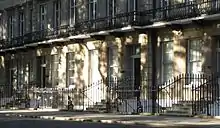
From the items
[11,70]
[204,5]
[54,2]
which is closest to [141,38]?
[204,5]

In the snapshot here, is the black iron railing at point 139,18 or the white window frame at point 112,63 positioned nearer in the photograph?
the black iron railing at point 139,18

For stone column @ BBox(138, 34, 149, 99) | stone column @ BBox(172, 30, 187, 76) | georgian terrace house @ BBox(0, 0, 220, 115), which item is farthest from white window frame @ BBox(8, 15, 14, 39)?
stone column @ BBox(172, 30, 187, 76)

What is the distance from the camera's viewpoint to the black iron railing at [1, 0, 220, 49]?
26.3m

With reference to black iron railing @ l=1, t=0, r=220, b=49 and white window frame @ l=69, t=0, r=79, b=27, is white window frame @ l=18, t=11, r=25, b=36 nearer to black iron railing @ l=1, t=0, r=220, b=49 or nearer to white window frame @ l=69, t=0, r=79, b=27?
black iron railing @ l=1, t=0, r=220, b=49

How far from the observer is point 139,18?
3027 cm

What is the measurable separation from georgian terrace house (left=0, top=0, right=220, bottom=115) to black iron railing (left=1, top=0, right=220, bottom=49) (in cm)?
5

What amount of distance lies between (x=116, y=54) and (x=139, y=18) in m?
3.23

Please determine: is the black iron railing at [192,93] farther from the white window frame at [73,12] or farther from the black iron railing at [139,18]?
the white window frame at [73,12]

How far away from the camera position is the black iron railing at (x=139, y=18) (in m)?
26.3

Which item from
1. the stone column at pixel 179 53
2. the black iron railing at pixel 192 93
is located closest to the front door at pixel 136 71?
the black iron railing at pixel 192 93

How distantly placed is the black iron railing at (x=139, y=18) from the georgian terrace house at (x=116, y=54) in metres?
0.05

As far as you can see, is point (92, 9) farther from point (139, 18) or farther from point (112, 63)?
point (139, 18)

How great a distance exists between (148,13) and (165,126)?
1132cm

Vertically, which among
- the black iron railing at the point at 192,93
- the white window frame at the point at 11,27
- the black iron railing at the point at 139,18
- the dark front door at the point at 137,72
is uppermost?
the white window frame at the point at 11,27
